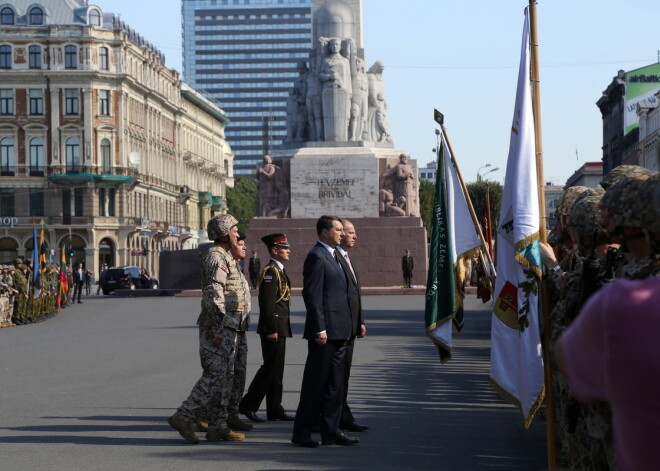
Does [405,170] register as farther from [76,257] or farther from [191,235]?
[191,235]

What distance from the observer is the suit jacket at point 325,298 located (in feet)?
31.5

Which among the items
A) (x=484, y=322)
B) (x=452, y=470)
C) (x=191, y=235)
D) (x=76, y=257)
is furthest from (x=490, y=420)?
(x=191, y=235)

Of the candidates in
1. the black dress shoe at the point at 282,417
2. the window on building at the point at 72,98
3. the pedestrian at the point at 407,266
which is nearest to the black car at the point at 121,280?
the pedestrian at the point at 407,266

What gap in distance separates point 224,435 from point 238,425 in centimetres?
59

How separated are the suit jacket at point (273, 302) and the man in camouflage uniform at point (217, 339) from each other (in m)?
0.90

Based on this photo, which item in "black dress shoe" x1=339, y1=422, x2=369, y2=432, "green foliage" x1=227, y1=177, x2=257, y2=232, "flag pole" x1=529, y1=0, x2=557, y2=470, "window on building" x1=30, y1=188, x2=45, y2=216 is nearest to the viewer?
"flag pole" x1=529, y1=0, x2=557, y2=470

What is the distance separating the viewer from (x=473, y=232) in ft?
43.0

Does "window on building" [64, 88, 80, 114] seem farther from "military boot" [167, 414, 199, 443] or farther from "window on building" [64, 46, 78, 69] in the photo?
"military boot" [167, 414, 199, 443]

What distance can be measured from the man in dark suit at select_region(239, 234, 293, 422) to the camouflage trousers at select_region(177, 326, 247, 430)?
107 cm

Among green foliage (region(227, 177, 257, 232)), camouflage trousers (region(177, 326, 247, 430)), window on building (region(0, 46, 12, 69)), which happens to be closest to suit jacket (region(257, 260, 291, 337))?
camouflage trousers (region(177, 326, 247, 430))

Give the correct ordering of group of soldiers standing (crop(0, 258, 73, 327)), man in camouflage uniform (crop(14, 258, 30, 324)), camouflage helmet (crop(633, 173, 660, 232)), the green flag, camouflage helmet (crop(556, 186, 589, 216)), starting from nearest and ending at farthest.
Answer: camouflage helmet (crop(633, 173, 660, 232)) → camouflage helmet (crop(556, 186, 589, 216)) → the green flag → group of soldiers standing (crop(0, 258, 73, 327)) → man in camouflage uniform (crop(14, 258, 30, 324))

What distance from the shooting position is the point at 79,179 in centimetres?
8938

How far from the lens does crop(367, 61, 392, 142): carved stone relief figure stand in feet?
135

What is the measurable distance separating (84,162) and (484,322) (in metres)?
69.6
